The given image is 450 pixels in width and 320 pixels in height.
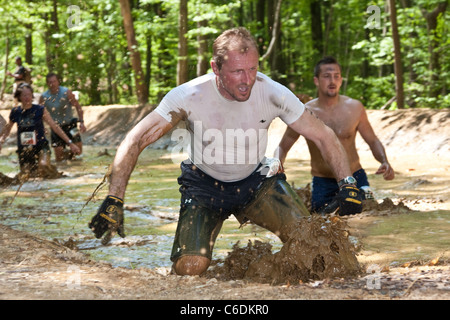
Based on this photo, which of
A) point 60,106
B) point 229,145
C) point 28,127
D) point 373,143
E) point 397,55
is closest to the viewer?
point 229,145

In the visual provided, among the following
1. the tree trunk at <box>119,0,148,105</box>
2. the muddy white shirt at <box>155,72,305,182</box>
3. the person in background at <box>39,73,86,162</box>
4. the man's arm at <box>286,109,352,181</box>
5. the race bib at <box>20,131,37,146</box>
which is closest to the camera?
the muddy white shirt at <box>155,72,305,182</box>

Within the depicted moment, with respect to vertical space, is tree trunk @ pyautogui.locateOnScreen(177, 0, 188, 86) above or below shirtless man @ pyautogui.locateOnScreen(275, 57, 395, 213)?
above

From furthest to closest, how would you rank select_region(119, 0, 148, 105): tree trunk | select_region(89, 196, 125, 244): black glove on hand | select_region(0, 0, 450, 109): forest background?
1. select_region(119, 0, 148, 105): tree trunk
2. select_region(0, 0, 450, 109): forest background
3. select_region(89, 196, 125, 244): black glove on hand

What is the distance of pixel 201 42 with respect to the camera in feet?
59.9

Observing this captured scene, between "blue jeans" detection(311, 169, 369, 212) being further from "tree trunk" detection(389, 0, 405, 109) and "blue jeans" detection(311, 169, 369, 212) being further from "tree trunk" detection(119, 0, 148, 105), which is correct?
"tree trunk" detection(119, 0, 148, 105)

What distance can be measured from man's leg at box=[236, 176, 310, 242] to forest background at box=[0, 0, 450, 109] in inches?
325

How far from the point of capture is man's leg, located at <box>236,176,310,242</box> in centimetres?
468

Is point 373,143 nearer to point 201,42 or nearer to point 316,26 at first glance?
point 201,42

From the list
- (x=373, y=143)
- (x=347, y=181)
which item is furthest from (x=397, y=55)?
(x=347, y=181)

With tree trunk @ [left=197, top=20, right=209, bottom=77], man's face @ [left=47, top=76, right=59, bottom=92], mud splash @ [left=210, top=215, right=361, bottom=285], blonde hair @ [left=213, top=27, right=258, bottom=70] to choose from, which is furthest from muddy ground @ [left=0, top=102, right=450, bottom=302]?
tree trunk @ [left=197, top=20, right=209, bottom=77]

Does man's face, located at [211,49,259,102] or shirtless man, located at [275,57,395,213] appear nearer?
man's face, located at [211,49,259,102]

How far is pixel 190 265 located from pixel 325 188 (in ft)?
9.34

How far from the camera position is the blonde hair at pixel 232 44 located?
14.5ft

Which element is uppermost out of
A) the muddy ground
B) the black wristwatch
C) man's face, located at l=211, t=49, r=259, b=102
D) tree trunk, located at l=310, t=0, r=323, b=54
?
tree trunk, located at l=310, t=0, r=323, b=54
